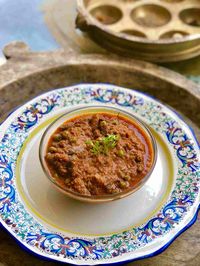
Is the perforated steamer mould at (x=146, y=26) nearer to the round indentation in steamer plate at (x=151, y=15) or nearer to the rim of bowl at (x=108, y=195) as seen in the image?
the round indentation in steamer plate at (x=151, y=15)

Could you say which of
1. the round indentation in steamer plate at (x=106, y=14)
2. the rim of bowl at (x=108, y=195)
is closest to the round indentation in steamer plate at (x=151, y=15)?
the round indentation in steamer plate at (x=106, y=14)

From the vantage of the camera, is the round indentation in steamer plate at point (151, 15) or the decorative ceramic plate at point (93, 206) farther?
the round indentation in steamer plate at point (151, 15)

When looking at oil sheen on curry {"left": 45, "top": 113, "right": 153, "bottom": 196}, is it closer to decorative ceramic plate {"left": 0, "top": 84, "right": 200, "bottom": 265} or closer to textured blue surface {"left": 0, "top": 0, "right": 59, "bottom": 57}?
decorative ceramic plate {"left": 0, "top": 84, "right": 200, "bottom": 265}

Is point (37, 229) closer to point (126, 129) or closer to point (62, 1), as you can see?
point (126, 129)

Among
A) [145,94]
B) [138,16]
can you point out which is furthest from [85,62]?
[138,16]

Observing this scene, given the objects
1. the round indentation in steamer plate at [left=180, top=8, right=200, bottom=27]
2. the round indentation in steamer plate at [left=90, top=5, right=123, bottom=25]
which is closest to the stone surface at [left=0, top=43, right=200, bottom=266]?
the round indentation in steamer plate at [left=90, top=5, right=123, bottom=25]

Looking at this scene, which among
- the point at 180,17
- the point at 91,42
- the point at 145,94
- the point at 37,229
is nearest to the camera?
the point at 37,229
